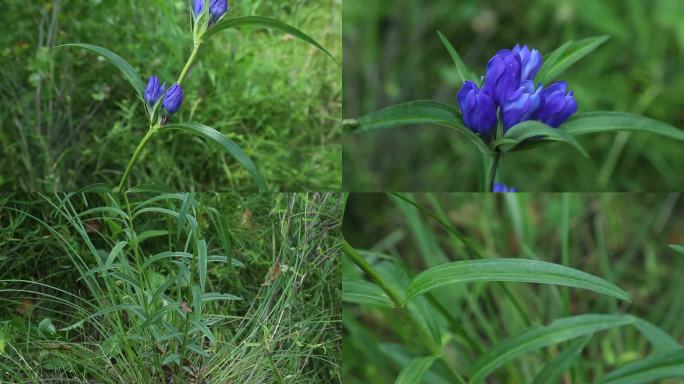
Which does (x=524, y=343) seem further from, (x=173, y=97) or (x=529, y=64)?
(x=173, y=97)

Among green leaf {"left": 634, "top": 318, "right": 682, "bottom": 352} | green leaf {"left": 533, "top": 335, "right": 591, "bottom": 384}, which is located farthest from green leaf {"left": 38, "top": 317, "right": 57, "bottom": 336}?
green leaf {"left": 634, "top": 318, "right": 682, "bottom": 352}

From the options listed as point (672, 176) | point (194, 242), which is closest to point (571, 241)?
point (672, 176)

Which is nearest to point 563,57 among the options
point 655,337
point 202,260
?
point 655,337

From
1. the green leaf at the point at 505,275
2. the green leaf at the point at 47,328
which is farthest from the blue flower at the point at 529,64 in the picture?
the green leaf at the point at 47,328

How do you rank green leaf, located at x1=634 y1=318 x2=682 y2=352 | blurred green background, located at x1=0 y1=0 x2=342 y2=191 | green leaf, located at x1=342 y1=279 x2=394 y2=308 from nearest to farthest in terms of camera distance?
green leaf, located at x1=342 y1=279 x2=394 y2=308
green leaf, located at x1=634 y1=318 x2=682 y2=352
blurred green background, located at x1=0 y1=0 x2=342 y2=191

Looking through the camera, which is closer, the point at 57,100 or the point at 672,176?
the point at 57,100

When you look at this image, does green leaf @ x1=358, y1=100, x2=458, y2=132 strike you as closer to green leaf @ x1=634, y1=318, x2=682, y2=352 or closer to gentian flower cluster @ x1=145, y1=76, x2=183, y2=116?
gentian flower cluster @ x1=145, y1=76, x2=183, y2=116

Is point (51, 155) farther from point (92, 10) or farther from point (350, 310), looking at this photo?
point (350, 310)
